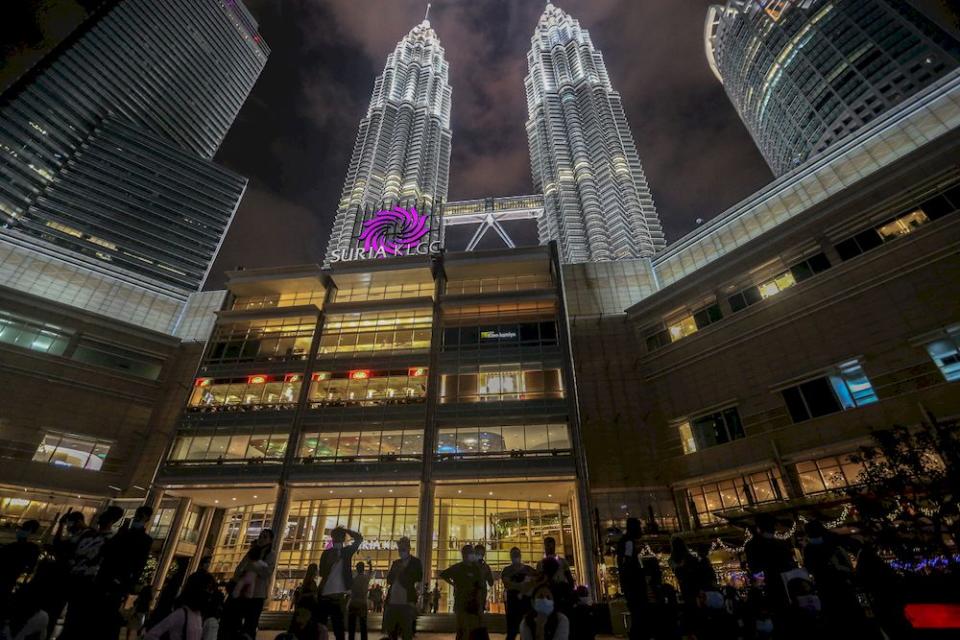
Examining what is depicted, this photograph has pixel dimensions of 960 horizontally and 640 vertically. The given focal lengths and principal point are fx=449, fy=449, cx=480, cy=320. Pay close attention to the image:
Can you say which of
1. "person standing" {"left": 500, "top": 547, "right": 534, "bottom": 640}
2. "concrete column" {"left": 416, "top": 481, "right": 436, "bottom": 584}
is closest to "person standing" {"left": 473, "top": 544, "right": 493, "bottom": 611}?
"person standing" {"left": 500, "top": 547, "right": 534, "bottom": 640}

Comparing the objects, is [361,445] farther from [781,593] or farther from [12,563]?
[781,593]

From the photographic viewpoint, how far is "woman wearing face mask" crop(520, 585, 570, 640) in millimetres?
5211

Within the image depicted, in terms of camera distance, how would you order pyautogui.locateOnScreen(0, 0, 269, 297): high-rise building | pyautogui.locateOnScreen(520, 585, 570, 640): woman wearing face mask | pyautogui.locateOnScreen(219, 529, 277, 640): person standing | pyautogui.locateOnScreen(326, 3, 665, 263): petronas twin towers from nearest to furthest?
pyautogui.locateOnScreen(520, 585, 570, 640): woman wearing face mask < pyautogui.locateOnScreen(219, 529, 277, 640): person standing < pyautogui.locateOnScreen(326, 3, 665, 263): petronas twin towers < pyautogui.locateOnScreen(0, 0, 269, 297): high-rise building

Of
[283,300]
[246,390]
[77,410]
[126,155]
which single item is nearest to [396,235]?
[283,300]

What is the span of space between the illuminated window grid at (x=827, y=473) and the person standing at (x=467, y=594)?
20.2m

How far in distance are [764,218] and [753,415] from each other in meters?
16.9

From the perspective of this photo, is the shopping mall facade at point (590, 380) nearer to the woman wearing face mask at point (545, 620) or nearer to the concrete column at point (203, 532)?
the concrete column at point (203, 532)

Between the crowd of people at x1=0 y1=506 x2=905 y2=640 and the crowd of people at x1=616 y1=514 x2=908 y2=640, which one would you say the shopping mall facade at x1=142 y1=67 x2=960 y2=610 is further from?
the crowd of people at x1=0 y1=506 x2=905 y2=640

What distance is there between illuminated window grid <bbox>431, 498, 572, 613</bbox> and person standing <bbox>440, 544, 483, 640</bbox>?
69.4 ft

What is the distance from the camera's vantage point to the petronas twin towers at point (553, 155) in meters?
69.7

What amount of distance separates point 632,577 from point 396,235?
35.6m

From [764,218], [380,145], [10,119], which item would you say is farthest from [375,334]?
[10,119]

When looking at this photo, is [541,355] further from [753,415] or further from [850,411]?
[850,411]

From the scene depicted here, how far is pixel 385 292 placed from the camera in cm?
3694
